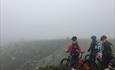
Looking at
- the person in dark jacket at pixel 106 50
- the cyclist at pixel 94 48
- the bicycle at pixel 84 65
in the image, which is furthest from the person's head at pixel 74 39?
the person in dark jacket at pixel 106 50

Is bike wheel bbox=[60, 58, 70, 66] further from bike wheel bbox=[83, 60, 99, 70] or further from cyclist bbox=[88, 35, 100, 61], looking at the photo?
cyclist bbox=[88, 35, 100, 61]

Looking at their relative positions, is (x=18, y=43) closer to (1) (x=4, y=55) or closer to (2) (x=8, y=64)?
(1) (x=4, y=55)

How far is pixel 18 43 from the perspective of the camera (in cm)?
9569

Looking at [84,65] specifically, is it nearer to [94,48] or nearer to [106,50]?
[94,48]

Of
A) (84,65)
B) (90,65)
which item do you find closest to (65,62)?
(84,65)

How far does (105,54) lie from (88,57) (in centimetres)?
253

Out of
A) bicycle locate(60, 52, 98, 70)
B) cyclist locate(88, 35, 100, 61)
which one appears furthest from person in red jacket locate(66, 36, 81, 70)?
cyclist locate(88, 35, 100, 61)

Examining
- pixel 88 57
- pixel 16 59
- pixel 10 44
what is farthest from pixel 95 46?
pixel 10 44

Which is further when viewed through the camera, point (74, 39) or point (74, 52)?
point (74, 52)

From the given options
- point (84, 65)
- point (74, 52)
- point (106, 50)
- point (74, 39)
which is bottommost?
point (84, 65)

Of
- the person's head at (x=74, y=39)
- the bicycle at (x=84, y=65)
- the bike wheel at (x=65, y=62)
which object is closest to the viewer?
the person's head at (x=74, y=39)

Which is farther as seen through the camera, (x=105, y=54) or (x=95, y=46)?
(x=95, y=46)

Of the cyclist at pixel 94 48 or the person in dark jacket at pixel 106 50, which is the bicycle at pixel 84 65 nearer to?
the cyclist at pixel 94 48

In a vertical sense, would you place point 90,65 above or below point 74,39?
below
